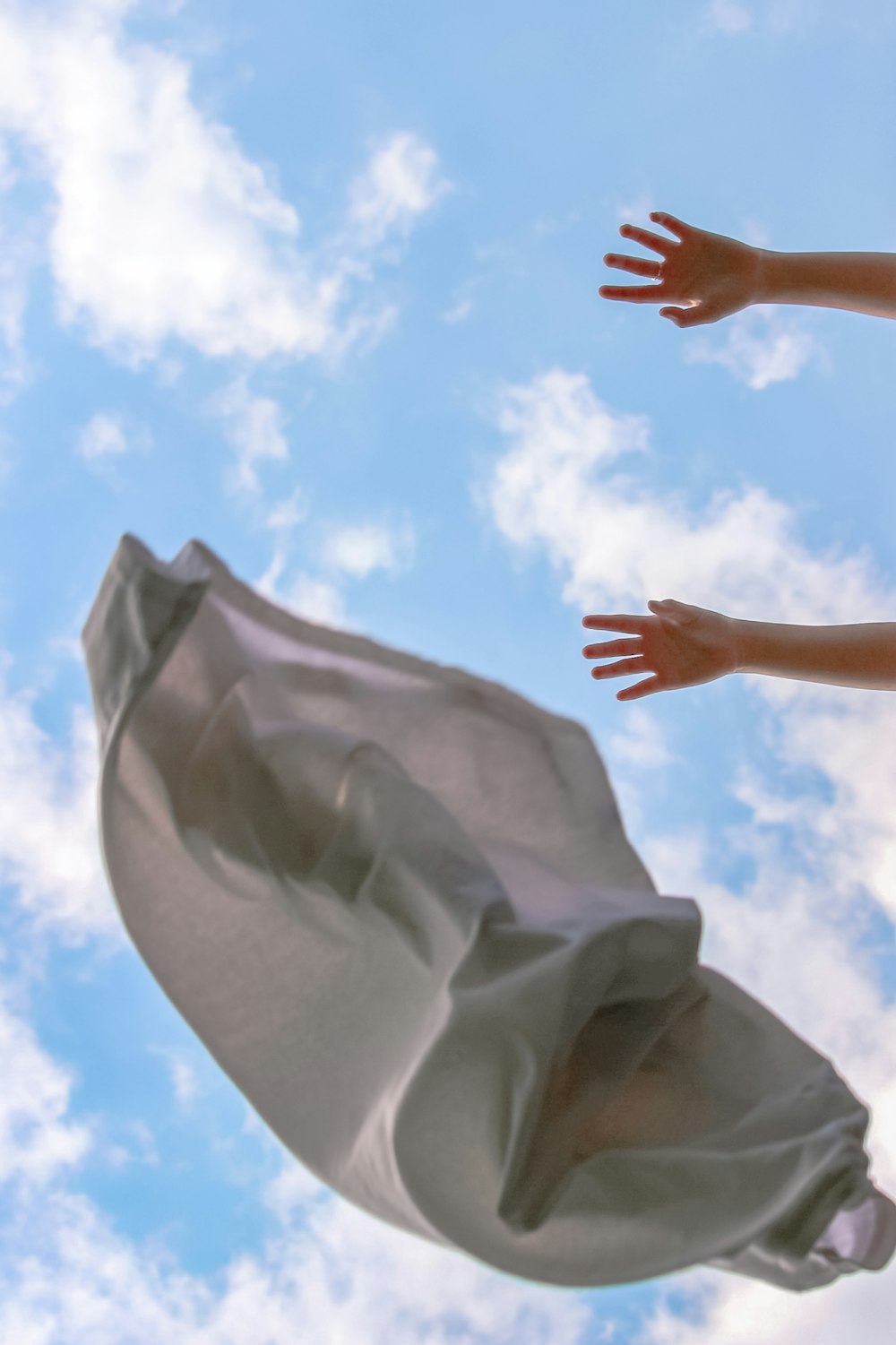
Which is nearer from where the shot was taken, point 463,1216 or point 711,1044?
point 463,1216

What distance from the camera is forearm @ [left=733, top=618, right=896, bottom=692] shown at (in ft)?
5.16

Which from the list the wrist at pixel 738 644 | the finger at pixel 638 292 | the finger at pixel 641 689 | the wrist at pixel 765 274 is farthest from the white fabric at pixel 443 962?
the wrist at pixel 765 274

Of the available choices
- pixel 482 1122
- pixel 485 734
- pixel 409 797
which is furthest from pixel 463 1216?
pixel 485 734

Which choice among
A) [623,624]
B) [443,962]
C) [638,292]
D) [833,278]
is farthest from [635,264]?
[443,962]

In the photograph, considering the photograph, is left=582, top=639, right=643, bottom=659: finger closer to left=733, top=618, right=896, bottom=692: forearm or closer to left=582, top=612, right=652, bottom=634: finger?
left=582, top=612, right=652, bottom=634: finger

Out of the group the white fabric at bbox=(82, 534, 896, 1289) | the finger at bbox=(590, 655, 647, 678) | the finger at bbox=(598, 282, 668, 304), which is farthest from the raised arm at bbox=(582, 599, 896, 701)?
the finger at bbox=(598, 282, 668, 304)

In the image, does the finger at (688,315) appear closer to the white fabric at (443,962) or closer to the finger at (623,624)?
the finger at (623,624)

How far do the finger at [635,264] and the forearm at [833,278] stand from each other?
188 millimetres

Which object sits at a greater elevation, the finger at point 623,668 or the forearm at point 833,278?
the forearm at point 833,278

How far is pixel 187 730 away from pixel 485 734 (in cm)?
35

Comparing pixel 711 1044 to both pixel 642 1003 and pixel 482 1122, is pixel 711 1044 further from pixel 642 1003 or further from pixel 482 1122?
pixel 482 1122

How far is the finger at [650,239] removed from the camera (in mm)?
1718

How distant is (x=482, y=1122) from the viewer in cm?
117

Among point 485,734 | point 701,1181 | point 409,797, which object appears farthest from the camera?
→ point 485,734
